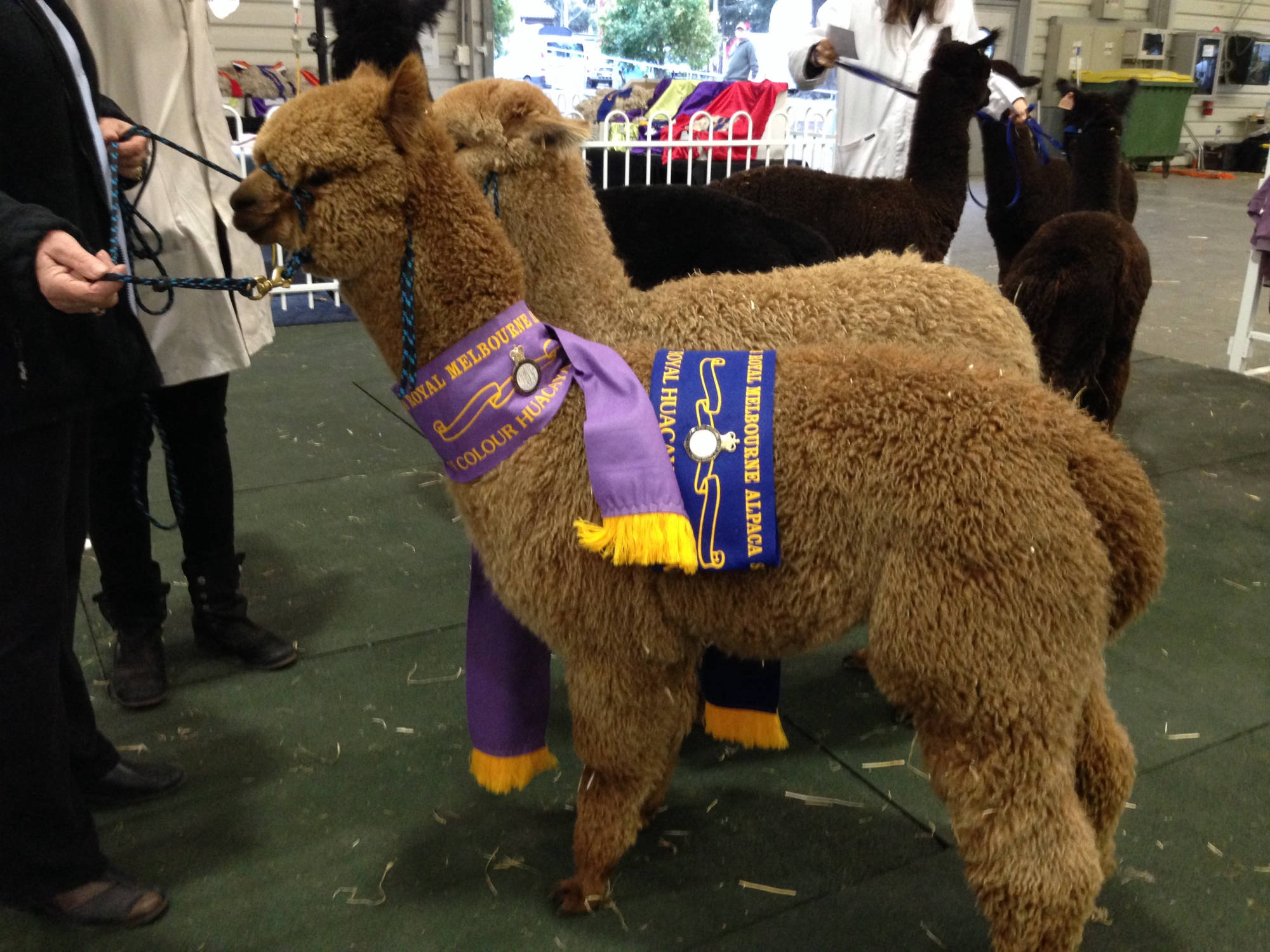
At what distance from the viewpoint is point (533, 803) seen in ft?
6.67

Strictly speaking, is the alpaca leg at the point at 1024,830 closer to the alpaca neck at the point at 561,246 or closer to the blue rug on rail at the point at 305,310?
the alpaca neck at the point at 561,246

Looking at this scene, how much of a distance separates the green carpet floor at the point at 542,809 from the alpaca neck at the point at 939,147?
56.3 inches

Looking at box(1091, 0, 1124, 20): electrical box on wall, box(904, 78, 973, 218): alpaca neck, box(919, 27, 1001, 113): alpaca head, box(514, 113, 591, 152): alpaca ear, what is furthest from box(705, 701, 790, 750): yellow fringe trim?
box(1091, 0, 1124, 20): electrical box on wall

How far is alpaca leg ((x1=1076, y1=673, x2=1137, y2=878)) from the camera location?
1503 millimetres

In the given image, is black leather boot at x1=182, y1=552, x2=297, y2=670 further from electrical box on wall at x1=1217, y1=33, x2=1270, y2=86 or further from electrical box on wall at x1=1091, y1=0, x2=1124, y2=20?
electrical box on wall at x1=1217, y1=33, x2=1270, y2=86

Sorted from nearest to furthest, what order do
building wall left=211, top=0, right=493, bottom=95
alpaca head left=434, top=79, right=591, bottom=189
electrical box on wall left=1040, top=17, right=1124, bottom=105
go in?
alpaca head left=434, top=79, right=591, bottom=189 → building wall left=211, top=0, right=493, bottom=95 → electrical box on wall left=1040, top=17, right=1124, bottom=105

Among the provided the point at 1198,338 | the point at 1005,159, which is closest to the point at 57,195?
the point at 1005,159

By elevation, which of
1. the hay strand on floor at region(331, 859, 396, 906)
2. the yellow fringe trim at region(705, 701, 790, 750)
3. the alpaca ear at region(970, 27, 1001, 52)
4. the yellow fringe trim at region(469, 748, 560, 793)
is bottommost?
the hay strand on floor at region(331, 859, 396, 906)

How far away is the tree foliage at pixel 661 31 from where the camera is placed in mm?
9469

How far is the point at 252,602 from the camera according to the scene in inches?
113

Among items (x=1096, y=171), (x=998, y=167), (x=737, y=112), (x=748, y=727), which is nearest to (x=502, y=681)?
(x=748, y=727)

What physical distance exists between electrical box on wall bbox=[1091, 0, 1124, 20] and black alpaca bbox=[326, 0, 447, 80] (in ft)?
45.6

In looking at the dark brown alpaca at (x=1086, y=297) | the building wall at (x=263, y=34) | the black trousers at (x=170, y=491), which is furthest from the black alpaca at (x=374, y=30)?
the building wall at (x=263, y=34)

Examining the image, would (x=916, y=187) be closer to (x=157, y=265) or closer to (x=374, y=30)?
(x=374, y=30)
